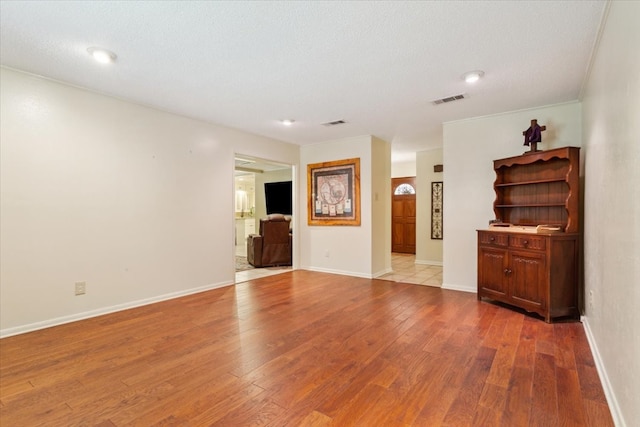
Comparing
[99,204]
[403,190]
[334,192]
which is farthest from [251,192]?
[99,204]

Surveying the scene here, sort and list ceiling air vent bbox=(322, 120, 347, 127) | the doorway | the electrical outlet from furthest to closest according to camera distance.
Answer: the doorway
ceiling air vent bbox=(322, 120, 347, 127)
the electrical outlet

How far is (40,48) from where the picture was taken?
96.2 inches

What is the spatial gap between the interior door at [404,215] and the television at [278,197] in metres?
2.92

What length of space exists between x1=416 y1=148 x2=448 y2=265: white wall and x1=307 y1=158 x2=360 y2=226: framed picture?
221 cm

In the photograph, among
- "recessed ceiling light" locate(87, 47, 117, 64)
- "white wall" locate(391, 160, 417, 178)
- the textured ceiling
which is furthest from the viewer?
"white wall" locate(391, 160, 417, 178)

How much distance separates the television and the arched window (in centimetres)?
296

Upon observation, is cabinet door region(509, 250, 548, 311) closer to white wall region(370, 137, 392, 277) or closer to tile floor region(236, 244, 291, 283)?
white wall region(370, 137, 392, 277)

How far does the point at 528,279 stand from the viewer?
3.21m

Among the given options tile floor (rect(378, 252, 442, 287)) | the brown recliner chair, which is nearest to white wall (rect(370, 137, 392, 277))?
tile floor (rect(378, 252, 442, 287))

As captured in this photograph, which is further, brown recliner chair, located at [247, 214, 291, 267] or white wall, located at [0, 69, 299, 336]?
brown recliner chair, located at [247, 214, 291, 267]

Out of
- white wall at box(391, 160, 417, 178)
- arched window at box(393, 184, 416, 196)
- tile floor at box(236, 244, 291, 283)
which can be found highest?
white wall at box(391, 160, 417, 178)

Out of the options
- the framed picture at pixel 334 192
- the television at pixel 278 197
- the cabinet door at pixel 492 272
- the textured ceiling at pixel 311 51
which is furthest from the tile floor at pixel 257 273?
the cabinet door at pixel 492 272

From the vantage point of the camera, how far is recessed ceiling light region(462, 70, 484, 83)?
2848mm

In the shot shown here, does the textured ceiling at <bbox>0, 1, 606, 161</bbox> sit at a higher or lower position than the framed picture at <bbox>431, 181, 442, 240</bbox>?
higher
